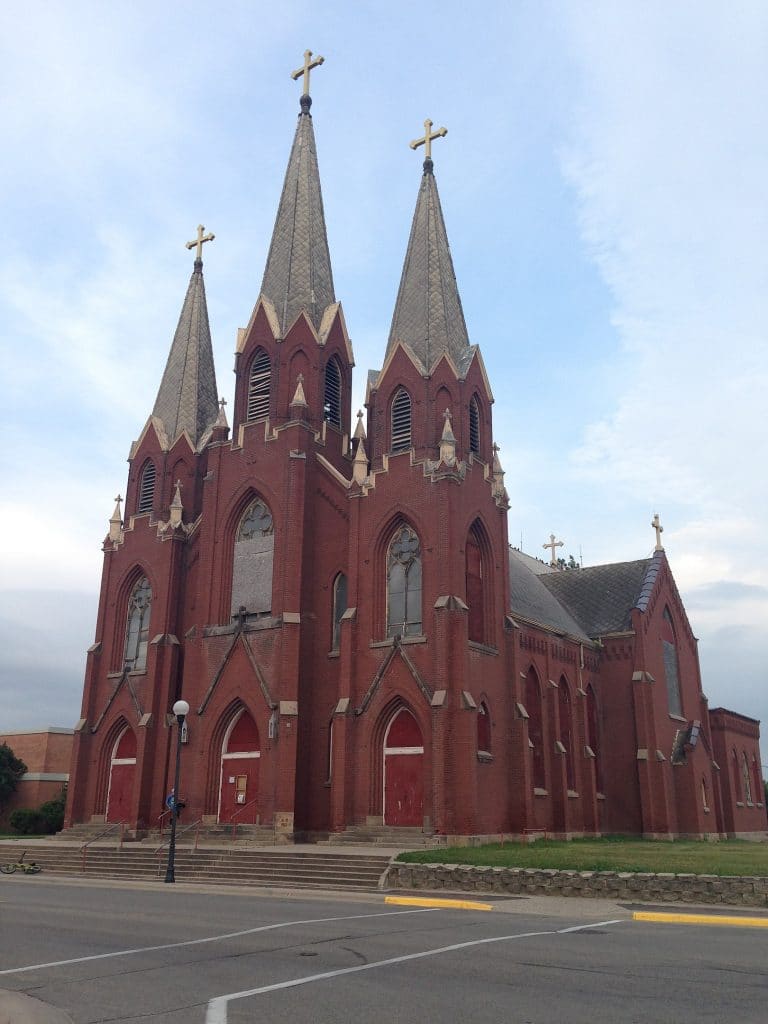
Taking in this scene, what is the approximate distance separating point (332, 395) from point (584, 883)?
2476 centimetres

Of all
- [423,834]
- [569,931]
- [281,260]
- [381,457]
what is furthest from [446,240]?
[569,931]

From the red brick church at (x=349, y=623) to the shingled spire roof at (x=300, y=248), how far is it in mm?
114

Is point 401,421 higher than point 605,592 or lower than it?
higher

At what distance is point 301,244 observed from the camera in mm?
41750

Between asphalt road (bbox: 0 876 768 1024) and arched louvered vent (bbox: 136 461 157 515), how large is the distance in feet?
86.9

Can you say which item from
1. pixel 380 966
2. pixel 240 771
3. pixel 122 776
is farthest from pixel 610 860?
pixel 122 776

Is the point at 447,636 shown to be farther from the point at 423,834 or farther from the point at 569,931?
the point at 569,931

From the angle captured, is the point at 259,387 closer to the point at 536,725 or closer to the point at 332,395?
the point at 332,395

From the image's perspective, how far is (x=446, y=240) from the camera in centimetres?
4150

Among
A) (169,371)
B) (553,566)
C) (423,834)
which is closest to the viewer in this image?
(423,834)

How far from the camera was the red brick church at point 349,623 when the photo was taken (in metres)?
31.5

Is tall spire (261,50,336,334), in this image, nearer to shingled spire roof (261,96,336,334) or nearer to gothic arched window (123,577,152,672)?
shingled spire roof (261,96,336,334)

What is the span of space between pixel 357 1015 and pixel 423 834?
2180 centimetres

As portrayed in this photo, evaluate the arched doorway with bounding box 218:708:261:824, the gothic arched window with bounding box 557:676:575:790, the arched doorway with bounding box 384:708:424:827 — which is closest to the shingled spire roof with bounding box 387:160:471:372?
the arched doorway with bounding box 384:708:424:827
